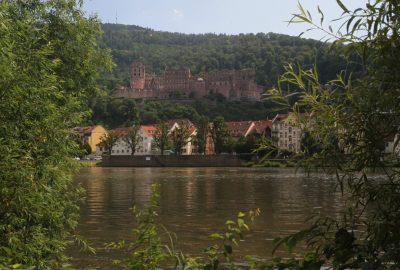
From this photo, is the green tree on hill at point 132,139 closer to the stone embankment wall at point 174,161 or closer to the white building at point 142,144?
the white building at point 142,144

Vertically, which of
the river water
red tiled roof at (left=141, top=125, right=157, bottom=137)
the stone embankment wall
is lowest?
the stone embankment wall

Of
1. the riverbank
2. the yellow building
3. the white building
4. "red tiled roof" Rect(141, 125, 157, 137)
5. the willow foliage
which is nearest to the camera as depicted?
the willow foliage

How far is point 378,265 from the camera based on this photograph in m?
3.37

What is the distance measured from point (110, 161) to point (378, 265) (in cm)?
12920

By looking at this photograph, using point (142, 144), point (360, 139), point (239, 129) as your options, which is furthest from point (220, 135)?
point (360, 139)

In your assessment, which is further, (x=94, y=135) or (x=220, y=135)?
(x=94, y=135)

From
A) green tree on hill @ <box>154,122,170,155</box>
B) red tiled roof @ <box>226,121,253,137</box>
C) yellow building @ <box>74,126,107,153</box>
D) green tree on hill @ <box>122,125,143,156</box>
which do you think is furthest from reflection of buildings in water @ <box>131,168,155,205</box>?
yellow building @ <box>74,126,107,153</box>

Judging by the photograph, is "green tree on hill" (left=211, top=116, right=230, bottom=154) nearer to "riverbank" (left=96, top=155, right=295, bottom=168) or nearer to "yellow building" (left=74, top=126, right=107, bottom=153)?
"riverbank" (left=96, top=155, right=295, bottom=168)

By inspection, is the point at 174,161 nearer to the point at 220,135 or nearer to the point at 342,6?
the point at 220,135

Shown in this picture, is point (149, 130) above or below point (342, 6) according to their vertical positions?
above

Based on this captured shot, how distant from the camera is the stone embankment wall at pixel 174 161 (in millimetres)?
121688

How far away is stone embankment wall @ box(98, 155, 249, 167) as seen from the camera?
12169 centimetres

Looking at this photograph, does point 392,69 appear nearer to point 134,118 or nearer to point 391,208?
point 391,208

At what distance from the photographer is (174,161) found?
416 ft
